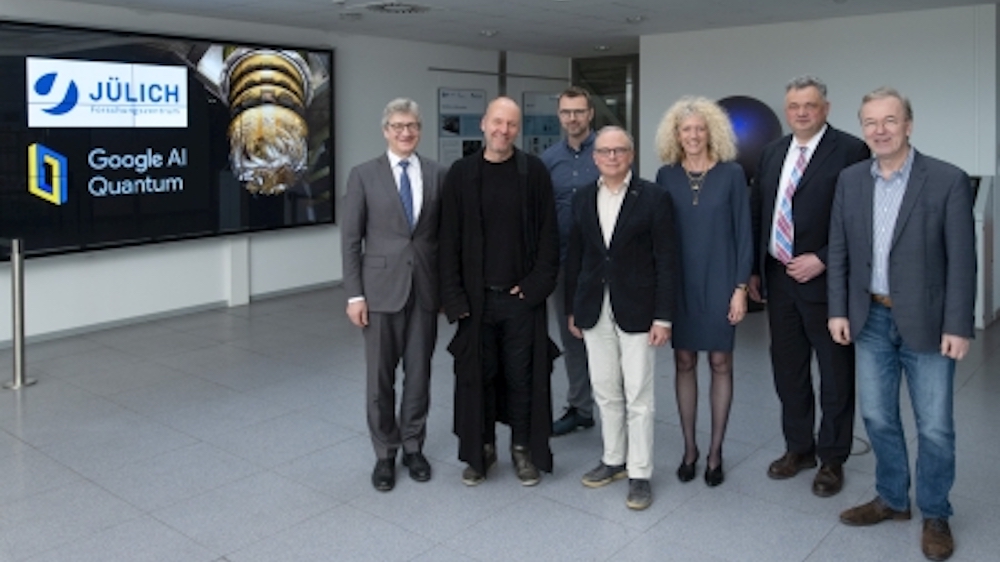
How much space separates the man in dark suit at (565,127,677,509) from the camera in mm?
3348

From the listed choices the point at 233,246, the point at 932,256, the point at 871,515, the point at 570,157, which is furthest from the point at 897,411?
the point at 233,246

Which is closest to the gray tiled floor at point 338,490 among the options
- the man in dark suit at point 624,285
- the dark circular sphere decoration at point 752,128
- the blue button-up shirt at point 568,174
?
the man in dark suit at point 624,285

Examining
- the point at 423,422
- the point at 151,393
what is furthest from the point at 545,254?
the point at 151,393

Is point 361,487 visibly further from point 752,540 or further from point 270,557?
point 752,540

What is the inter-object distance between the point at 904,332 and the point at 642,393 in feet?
3.18

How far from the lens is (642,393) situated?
3441mm

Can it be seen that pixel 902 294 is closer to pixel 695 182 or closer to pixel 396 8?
pixel 695 182

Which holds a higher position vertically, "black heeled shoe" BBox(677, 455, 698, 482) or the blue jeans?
the blue jeans

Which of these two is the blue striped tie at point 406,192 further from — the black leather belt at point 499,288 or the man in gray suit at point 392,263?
the black leather belt at point 499,288

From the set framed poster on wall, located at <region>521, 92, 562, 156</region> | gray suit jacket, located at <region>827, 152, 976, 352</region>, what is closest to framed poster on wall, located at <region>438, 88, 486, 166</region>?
framed poster on wall, located at <region>521, 92, 562, 156</region>

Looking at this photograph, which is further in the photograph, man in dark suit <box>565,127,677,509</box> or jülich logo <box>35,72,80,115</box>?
jülich logo <box>35,72,80,115</box>

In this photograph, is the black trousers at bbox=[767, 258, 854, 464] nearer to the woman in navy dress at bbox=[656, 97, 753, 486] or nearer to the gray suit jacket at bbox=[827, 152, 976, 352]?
the woman in navy dress at bbox=[656, 97, 753, 486]

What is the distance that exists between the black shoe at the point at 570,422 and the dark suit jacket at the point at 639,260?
44.2 inches

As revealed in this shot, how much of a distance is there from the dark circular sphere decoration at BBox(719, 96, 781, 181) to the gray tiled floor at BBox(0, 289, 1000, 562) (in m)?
2.97
